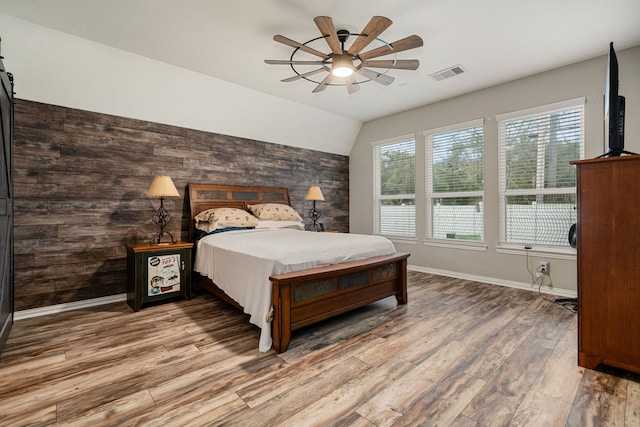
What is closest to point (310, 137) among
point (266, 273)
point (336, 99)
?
point (336, 99)

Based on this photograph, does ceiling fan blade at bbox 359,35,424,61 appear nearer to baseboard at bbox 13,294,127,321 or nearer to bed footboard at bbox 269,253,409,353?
bed footboard at bbox 269,253,409,353

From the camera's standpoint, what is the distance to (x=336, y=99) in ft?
15.2

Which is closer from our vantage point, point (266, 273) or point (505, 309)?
point (266, 273)

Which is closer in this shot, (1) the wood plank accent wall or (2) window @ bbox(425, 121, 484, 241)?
(1) the wood plank accent wall

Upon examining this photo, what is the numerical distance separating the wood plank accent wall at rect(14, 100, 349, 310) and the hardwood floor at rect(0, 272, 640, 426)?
49 centimetres

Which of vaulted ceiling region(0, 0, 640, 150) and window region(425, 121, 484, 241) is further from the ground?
vaulted ceiling region(0, 0, 640, 150)

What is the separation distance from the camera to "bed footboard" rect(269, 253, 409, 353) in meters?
2.25

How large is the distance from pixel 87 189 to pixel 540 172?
5.48m

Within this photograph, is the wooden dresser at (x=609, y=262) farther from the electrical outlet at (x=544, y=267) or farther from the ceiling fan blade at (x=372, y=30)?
the electrical outlet at (x=544, y=267)

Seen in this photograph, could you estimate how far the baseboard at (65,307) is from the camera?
9.85 ft

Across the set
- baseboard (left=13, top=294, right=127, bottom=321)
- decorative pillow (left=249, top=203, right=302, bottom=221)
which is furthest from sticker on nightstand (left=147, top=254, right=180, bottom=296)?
decorative pillow (left=249, top=203, right=302, bottom=221)

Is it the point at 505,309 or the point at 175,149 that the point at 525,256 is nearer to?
the point at 505,309

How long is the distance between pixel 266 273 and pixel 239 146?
2909 mm

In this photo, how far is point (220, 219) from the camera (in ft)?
12.5
